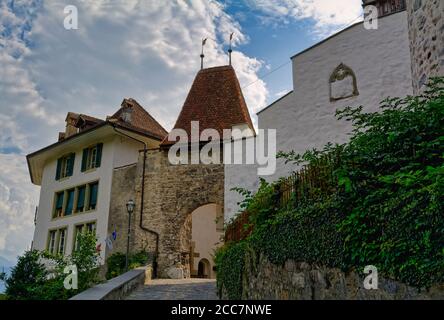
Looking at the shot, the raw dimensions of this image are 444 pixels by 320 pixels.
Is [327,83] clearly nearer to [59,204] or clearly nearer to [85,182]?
[85,182]

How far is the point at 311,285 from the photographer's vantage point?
545 centimetres

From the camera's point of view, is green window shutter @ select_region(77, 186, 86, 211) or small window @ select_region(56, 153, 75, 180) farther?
small window @ select_region(56, 153, 75, 180)

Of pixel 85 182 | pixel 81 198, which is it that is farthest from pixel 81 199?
pixel 85 182

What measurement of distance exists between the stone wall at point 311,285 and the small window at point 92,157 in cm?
1521

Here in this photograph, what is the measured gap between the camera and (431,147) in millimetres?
4492

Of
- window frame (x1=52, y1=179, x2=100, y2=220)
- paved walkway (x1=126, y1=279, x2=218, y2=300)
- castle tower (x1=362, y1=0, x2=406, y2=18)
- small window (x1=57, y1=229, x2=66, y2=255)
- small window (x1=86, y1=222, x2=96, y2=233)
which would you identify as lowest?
paved walkway (x1=126, y1=279, x2=218, y2=300)

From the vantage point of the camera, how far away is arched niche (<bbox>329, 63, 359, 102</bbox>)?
13961 mm

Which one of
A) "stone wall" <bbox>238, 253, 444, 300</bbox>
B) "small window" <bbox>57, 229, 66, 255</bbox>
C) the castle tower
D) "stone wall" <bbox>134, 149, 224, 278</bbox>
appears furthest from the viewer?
the castle tower

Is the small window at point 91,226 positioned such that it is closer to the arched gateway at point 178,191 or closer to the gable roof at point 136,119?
the arched gateway at point 178,191

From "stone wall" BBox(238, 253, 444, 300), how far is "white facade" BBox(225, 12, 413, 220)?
21.0ft

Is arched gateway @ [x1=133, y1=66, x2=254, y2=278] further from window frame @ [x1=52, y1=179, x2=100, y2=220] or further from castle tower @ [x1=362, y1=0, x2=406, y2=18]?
castle tower @ [x1=362, y1=0, x2=406, y2=18]

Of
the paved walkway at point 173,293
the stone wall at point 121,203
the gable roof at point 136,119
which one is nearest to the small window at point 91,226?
the stone wall at point 121,203

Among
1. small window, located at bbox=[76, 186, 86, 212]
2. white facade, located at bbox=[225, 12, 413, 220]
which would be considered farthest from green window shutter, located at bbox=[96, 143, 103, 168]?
white facade, located at bbox=[225, 12, 413, 220]

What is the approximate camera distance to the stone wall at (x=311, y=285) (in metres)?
3.98
